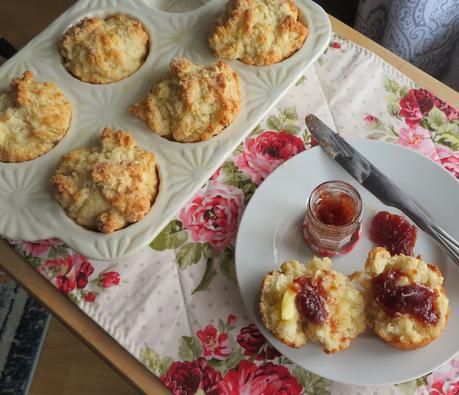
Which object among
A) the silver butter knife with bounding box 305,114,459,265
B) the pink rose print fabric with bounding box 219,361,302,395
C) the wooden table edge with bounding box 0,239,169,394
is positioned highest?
the silver butter knife with bounding box 305,114,459,265

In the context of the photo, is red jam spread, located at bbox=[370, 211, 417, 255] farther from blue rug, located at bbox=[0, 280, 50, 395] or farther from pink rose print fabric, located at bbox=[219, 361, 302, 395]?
blue rug, located at bbox=[0, 280, 50, 395]

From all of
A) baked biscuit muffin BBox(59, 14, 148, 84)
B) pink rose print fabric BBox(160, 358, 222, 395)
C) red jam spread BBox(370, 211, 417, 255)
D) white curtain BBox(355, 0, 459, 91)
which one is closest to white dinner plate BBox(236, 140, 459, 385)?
red jam spread BBox(370, 211, 417, 255)

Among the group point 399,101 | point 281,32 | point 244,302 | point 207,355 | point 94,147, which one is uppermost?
point 281,32

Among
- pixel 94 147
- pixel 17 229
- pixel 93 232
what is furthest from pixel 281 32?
pixel 17 229

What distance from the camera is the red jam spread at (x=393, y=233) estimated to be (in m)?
1.24

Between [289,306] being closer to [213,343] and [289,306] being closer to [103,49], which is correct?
[213,343]

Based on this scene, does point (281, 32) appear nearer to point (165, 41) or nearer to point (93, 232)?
point (165, 41)

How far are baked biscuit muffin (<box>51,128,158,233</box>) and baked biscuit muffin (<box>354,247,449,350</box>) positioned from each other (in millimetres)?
524

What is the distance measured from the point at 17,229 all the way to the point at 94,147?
255mm

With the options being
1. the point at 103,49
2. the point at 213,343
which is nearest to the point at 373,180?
the point at 213,343

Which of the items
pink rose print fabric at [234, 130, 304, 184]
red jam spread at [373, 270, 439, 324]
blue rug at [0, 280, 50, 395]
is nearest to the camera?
red jam spread at [373, 270, 439, 324]

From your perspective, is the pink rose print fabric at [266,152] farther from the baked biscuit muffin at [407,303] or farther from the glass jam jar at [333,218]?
the baked biscuit muffin at [407,303]

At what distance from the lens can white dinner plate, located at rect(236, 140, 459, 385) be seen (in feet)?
3.57

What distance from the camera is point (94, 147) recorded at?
128 centimetres
